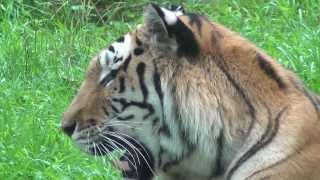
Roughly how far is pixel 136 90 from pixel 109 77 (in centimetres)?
12

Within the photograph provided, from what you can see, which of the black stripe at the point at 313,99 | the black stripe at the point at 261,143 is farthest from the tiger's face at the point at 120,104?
the black stripe at the point at 313,99

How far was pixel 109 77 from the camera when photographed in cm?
366

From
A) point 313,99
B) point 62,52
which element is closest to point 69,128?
point 313,99

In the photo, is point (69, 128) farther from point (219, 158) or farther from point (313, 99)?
point (313, 99)

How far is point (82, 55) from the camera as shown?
7.52 meters

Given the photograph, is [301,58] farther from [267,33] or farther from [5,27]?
[5,27]

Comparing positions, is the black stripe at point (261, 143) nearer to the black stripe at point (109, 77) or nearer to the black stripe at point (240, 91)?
the black stripe at point (240, 91)

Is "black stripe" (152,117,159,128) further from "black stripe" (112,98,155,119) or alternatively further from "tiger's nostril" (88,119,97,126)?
"tiger's nostril" (88,119,97,126)

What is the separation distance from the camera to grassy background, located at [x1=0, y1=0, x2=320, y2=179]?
18.0 feet

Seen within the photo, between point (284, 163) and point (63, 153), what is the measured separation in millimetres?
2289

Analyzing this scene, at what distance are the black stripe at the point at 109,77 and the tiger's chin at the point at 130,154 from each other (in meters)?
0.20

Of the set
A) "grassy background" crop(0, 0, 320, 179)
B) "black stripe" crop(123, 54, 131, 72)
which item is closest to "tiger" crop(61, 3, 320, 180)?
"black stripe" crop(123, 54, 131, 72)

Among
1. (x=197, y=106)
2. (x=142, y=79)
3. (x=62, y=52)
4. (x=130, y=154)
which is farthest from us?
(x=62, y=52)

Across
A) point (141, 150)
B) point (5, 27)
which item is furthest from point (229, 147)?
point (5, 27)
